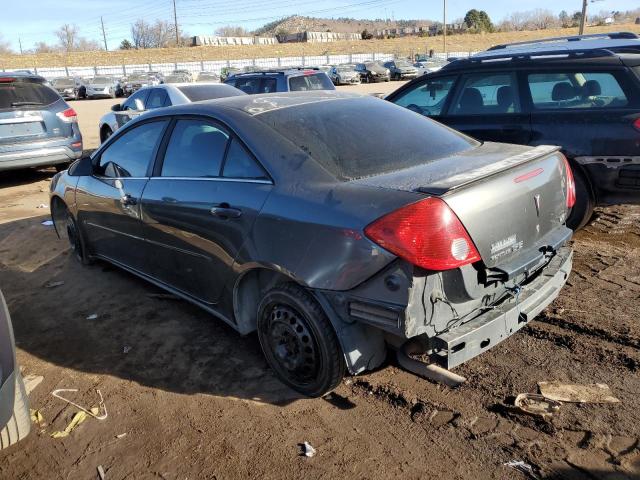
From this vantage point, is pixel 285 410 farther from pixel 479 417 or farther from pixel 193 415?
pixel 479 417

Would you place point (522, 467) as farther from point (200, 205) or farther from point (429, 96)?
point (429, 96)

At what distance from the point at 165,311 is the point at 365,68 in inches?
1539

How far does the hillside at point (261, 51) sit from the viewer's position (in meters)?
66.9

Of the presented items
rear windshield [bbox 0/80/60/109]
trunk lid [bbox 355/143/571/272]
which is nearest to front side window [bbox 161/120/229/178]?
trunk lid [bbox 355/143/571/272]

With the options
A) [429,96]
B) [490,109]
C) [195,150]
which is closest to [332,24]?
[429,96]

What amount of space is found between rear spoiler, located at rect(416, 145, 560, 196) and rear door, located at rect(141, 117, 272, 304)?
0.95 m

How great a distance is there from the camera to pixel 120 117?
1114cm

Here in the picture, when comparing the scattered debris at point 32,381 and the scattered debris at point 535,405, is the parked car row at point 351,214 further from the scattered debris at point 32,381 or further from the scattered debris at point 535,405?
the scattered debris at point 32,381

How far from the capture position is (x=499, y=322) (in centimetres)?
273

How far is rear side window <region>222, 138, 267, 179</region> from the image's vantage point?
3113 millimetres

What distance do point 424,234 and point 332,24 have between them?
187431 mm

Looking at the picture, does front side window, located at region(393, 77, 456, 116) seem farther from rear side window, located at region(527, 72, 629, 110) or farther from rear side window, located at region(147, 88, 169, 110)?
rear side window, located at region(147, 88, 169, 110)

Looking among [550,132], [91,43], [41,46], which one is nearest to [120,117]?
[550,132]

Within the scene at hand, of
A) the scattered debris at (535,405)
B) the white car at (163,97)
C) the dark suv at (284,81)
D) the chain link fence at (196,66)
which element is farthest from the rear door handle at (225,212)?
the chain link fence at (196,66)
